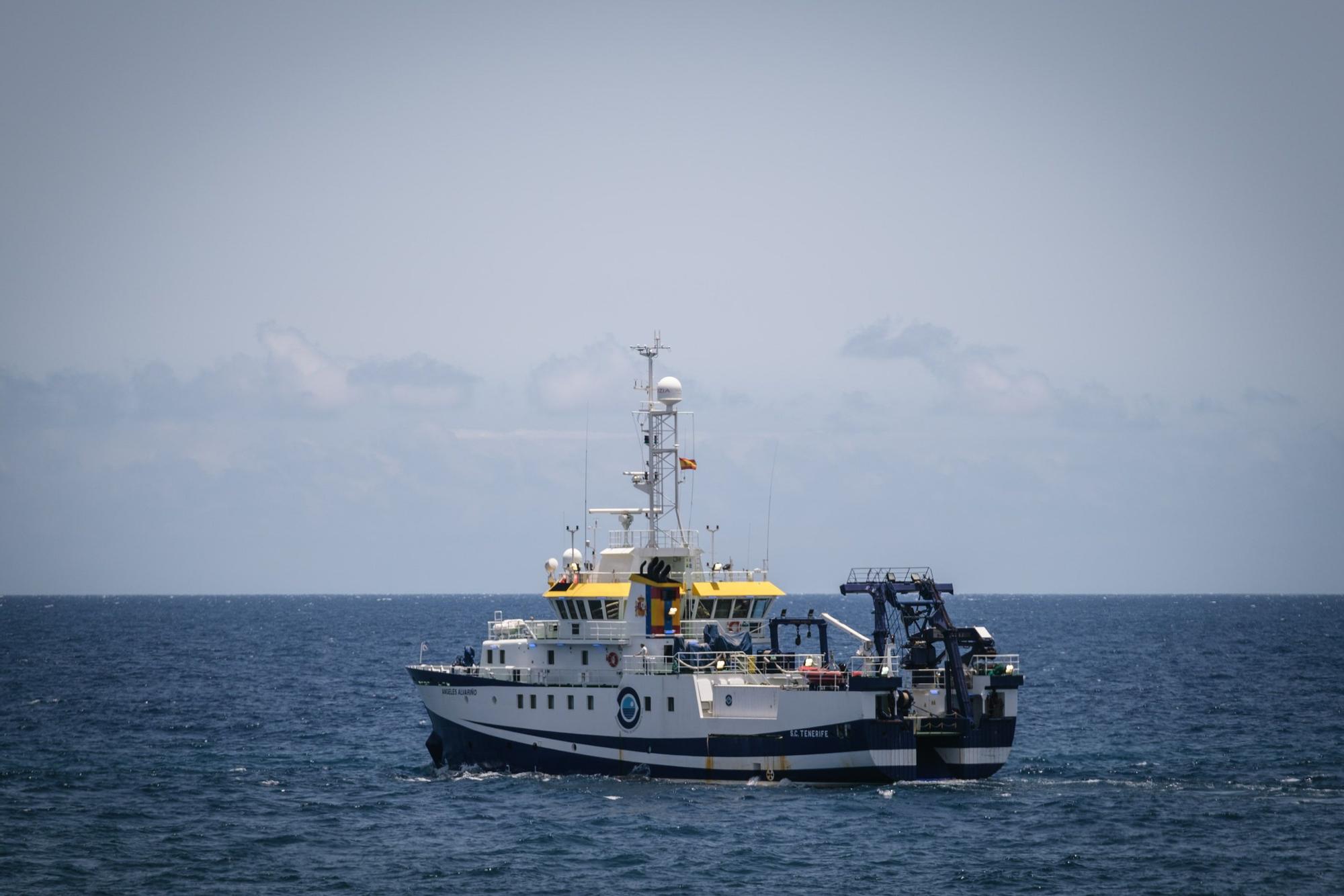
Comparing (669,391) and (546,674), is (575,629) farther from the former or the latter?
(669,391)

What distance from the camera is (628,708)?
46531 millimetres

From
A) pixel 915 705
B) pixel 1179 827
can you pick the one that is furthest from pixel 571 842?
pixel 1179 827

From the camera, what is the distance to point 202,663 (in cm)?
10794

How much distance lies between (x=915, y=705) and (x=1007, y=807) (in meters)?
4.27

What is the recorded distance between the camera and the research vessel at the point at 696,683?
44.5 metres

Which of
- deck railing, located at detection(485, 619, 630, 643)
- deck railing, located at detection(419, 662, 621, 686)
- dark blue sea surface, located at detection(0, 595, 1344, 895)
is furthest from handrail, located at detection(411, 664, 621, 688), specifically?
dark blue sea surface, located at detection(0, 595, 1344, 895)

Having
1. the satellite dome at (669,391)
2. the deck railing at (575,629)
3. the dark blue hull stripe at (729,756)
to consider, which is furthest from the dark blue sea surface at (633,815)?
the satellite dome at (669,391)

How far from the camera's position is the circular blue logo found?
46.4 metres

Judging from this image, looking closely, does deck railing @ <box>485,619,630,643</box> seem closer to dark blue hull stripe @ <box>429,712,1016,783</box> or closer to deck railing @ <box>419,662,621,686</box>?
deck railing @ <box>419,662,621,686</box>

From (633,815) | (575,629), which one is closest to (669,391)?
(575,629)

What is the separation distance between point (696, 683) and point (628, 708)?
7.95 feet

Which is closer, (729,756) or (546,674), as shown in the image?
(729,756)

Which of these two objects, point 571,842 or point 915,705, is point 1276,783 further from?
point 571,842

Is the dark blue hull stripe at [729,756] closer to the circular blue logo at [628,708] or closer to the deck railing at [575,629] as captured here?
the circular blue logo at [628,708]
